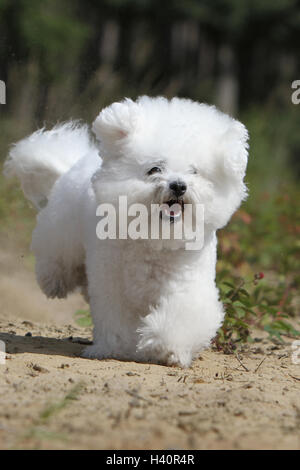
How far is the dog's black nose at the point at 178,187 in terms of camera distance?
403cm

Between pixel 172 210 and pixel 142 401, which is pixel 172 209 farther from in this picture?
pixel 142 401

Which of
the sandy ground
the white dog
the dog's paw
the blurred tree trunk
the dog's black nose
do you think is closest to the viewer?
the sandy ground

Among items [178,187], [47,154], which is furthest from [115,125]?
[47,154]

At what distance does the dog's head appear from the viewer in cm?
411

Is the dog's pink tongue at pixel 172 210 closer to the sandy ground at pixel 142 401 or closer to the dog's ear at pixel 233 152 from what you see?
the dog's ear at pixel 233 152

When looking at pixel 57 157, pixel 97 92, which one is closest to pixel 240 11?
pixel 97 92

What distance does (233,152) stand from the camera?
4215 mm

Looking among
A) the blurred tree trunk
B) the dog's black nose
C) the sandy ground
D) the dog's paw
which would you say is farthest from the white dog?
the blurred tree trunk

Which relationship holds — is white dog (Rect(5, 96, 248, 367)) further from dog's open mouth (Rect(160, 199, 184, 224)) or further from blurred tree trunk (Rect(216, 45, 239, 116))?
blurred tree trunk (Rect(216, 45, 239, 116))

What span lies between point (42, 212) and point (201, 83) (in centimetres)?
2056

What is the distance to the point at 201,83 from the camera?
25.4 m

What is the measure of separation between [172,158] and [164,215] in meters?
0.30

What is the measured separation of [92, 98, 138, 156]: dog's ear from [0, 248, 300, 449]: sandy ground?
1.22 metres

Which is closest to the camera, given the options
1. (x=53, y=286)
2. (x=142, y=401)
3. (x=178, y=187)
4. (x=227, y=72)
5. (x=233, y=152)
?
(x=142, y=401)
